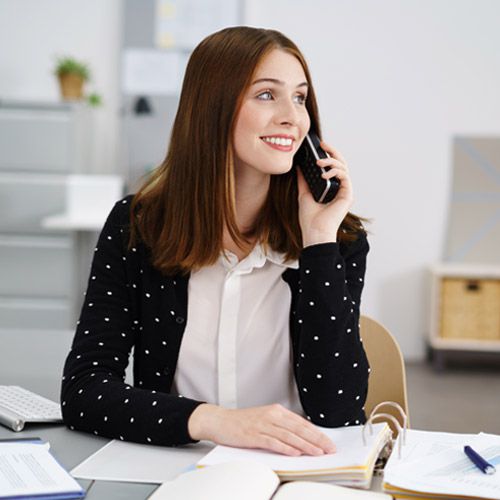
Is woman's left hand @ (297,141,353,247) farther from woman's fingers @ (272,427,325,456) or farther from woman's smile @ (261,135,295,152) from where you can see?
woman's fingers @ (272,427,325,456)

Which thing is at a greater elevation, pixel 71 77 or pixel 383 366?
pixel 71 77

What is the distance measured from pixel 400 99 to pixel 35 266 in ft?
7.95

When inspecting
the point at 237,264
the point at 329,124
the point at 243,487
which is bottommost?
the point at 243,487

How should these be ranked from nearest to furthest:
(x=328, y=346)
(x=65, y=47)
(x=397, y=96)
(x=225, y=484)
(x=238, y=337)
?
(x=225, y=484)
(x=328, y=346)
(x=238, y=337)
(x=397, y=96)
(x=65, y=47)

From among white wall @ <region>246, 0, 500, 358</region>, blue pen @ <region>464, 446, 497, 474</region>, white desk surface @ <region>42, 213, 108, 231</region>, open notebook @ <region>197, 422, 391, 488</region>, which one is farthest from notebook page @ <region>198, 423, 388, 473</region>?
white wall @ <region>246, 0, 500, 358</region>

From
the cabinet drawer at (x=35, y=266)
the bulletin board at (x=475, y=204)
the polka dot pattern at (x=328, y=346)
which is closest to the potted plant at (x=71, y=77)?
the cabinet drawer at (x=35, y=266)

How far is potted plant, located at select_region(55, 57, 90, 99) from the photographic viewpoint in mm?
5277

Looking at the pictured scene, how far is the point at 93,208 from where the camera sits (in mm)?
5277

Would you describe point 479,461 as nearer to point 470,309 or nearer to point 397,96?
point 470,309

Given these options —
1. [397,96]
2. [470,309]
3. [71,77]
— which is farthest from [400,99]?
[71,77]

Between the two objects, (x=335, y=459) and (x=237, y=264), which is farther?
(x=237, y=264)

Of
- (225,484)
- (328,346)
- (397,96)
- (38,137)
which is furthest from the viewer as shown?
(397,96)

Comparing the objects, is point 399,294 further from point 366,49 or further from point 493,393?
point 366,49

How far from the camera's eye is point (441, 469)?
44.1 inches
